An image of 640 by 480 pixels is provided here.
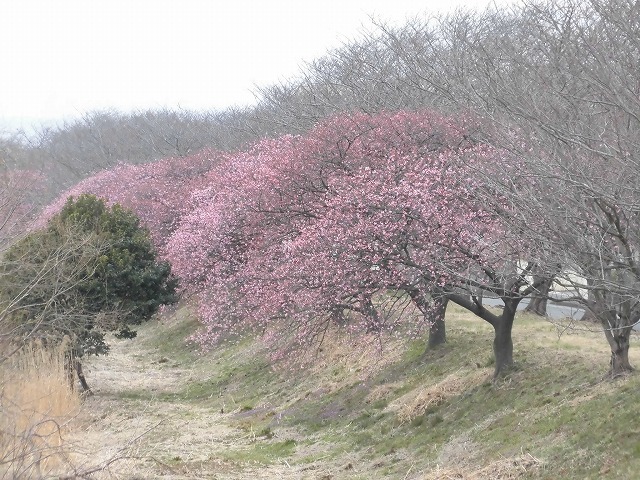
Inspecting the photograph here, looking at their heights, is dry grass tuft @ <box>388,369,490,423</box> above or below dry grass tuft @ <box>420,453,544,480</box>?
above

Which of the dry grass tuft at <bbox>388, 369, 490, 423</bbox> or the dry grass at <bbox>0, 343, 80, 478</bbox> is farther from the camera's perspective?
the dry grass tuft at <bbox>388, 369, 490, 423</bbox>

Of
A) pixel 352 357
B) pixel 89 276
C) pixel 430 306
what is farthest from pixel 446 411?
pixel 89 276

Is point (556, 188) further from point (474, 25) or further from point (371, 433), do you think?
point (474, 25)

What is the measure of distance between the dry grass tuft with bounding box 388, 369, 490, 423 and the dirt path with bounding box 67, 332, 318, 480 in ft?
9.55

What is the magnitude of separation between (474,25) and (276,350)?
38725 mm

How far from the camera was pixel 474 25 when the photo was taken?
5306cm

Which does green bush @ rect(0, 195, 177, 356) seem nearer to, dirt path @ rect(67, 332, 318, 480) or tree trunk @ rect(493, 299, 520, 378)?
dirt path @ rect(67, 332, 318, 480)

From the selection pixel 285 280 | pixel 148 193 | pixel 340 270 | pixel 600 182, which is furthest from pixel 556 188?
pixel 148 193

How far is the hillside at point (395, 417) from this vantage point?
12.0m

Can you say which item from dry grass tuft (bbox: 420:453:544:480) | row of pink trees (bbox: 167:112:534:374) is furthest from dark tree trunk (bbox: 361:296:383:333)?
dry grass tuft (bbox: 420:453:544:480)

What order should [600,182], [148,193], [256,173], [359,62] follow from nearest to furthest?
[600,182]
[256,173]
[148,193]
[359,62]

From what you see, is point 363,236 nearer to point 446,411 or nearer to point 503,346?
point 503,346

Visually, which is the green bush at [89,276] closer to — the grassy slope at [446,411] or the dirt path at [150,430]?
the dirt path at [150,430]

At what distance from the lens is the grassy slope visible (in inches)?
465
